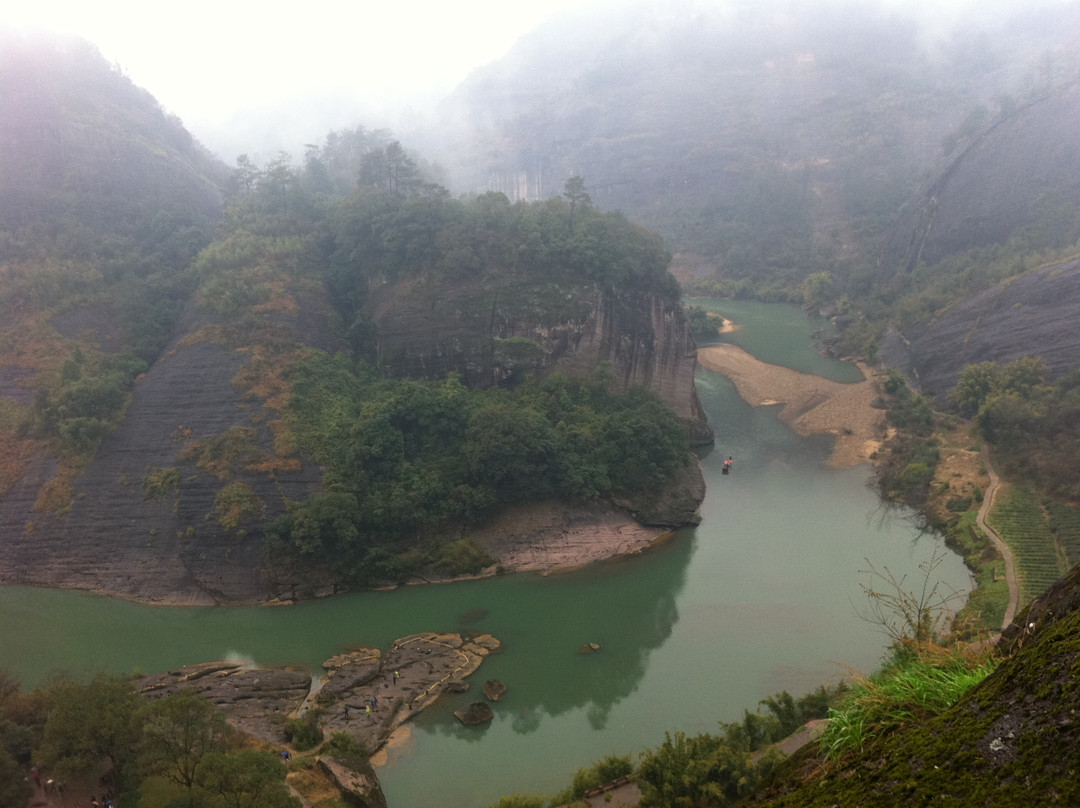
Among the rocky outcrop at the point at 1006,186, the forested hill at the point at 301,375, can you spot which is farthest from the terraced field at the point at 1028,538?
the rocky outcrop at the point at 1006,186

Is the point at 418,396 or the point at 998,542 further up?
the point at 418,396

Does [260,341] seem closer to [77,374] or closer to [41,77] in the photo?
[77,374]

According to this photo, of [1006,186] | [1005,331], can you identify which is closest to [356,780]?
[1005,331]

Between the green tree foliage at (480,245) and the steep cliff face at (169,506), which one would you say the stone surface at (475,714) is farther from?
the green tree foliage at (480,245)

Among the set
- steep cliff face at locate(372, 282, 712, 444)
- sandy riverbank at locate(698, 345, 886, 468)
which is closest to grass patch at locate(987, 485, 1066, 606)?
sandy riverbank at locate(698, 345, 886, 468)

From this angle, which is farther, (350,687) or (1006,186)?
(1006,186)

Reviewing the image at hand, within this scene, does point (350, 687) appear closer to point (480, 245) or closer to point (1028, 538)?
point (480, 245)

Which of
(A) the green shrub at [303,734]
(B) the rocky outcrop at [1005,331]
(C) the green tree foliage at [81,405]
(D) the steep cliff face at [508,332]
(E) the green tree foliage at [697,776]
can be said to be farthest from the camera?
(B) the rocky outcrop at [1005,331]

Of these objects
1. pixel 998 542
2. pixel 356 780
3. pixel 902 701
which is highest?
pixel 902 701
